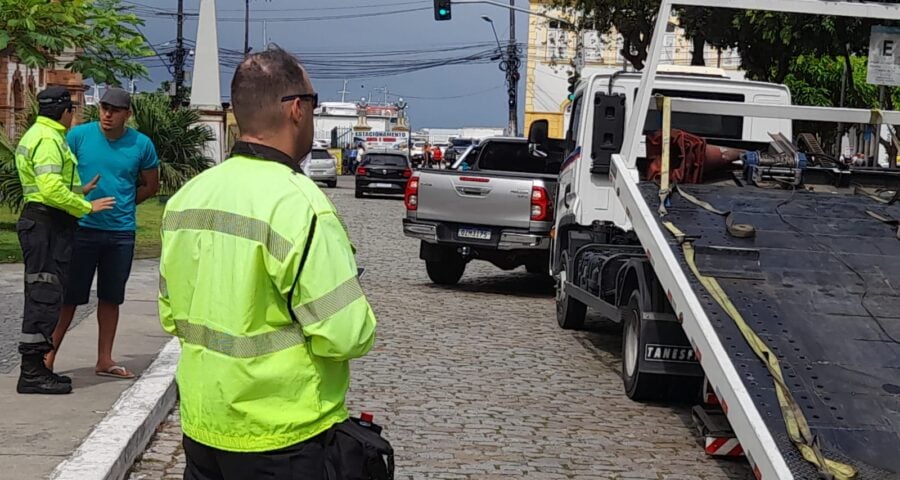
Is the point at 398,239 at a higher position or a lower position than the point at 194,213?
lower

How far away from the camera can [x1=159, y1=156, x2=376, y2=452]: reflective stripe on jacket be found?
3.03m

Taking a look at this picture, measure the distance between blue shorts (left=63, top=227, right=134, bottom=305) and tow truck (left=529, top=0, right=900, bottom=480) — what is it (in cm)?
326

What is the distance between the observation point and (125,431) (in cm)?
641

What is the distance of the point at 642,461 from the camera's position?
271 inches

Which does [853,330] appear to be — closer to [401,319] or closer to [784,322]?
[784,322]

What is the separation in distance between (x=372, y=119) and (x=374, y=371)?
9076 centimetres

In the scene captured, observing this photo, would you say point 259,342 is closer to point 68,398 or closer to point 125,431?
point 125,431

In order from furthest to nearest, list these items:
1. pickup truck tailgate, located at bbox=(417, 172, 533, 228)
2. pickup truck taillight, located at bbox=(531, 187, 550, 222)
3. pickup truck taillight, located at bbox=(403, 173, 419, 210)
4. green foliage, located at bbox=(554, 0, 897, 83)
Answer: green foliage, located at bbox=(554, 0, 897, 83) → pickup truck taillight, located at bbox=(403, 173, 419, 210) → pickup truck tailgate, located at bbox=(417, 172, 533, 228) → pickup truck taillight, located at bbox=(531, 187, 550, 222)

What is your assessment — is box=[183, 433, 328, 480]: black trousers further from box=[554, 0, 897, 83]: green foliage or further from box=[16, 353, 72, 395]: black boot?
box=[554, 0, 897, 83]: green foliage

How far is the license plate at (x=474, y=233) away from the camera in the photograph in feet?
46.7

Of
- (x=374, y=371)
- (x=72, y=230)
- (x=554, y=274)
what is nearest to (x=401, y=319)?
(x=554, y=274)

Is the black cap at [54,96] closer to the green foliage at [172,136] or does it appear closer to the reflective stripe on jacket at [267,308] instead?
the reflective stripe on jacket at [267,308]

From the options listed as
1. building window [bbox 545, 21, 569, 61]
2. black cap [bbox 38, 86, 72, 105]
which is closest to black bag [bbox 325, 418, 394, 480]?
black cap [bbox 38, 86, 72, 105]

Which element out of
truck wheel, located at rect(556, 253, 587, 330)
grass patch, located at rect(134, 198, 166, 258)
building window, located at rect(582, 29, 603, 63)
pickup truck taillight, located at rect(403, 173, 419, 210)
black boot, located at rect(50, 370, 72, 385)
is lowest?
grass patch, located at rect(134, 198, 166, 258)
